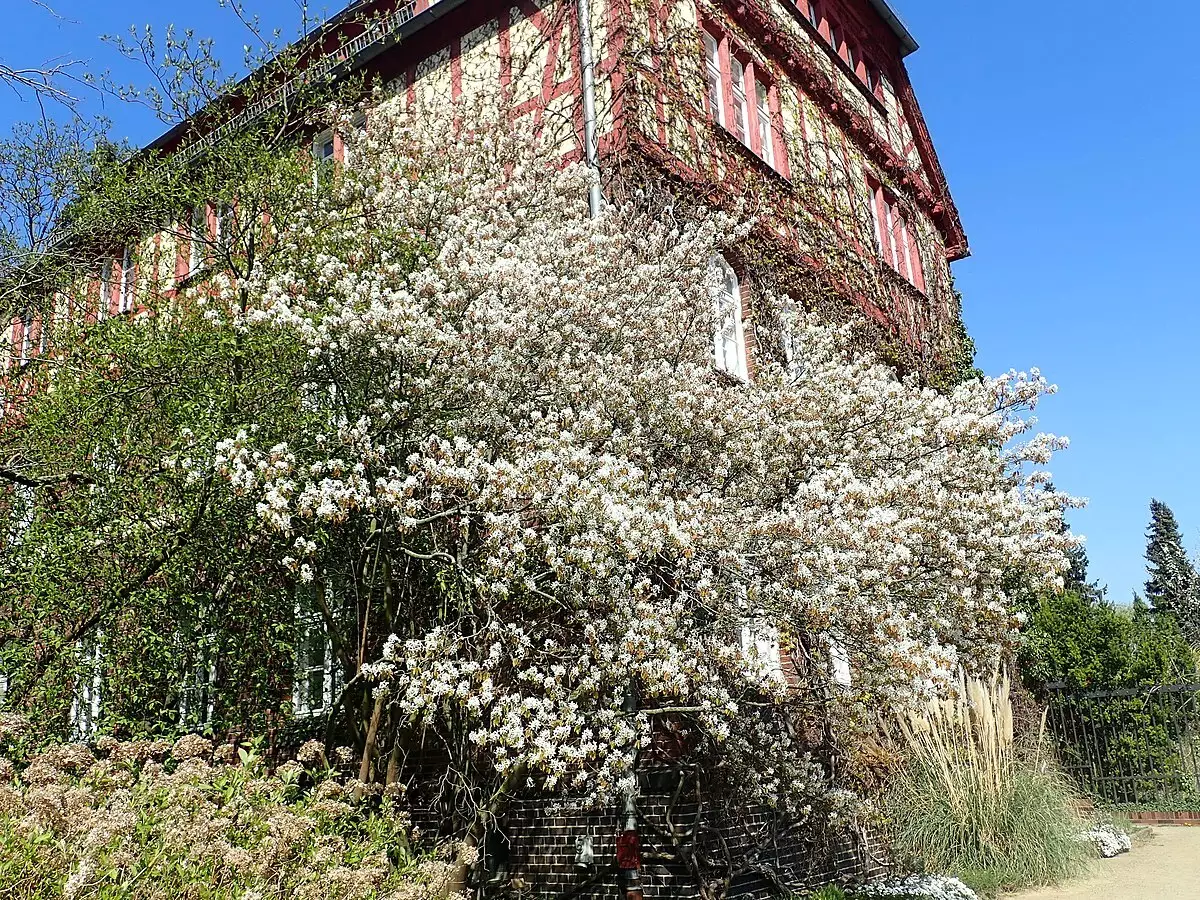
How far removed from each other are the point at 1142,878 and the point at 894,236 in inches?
432

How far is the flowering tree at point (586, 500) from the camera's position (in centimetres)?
566

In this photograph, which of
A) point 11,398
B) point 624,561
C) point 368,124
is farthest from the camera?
point 368,124

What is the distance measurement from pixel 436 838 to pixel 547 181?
5746mm

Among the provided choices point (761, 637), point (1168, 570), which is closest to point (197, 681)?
point (761, 637)

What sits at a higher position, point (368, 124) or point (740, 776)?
point (368, 124)

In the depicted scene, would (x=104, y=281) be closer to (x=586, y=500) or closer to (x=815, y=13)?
(x=586, y=500)

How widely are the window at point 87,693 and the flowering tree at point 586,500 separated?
166 centimetres

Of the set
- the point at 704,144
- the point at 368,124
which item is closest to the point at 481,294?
the point at 368,124

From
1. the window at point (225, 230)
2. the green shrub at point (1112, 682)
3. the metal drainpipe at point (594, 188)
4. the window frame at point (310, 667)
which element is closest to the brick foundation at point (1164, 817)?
the green shrub at point (1112, 682)

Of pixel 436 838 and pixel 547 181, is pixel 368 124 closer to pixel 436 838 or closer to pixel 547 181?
pixel 547 181

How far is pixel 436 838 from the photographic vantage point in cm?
691

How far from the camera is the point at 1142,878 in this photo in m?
8.10

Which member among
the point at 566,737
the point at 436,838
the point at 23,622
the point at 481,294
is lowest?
the point at 436,838

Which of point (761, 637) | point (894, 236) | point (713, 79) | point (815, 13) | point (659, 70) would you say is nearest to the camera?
point (761, 637)
